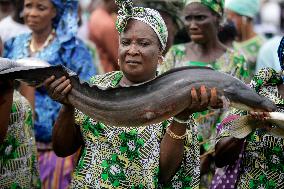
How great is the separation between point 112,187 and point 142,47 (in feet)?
2.90

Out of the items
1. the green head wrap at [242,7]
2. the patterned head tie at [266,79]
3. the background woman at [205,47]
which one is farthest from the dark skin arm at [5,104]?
the green head wrap at [242,7]

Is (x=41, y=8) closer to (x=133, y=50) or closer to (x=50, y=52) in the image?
(x=50, y=52)

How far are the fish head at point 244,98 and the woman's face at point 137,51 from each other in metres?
0.76

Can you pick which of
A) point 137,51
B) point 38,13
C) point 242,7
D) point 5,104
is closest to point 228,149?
point 137,51

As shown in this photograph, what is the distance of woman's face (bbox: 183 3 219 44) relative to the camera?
26.0 ft

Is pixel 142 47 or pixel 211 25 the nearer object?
pixel 142 47

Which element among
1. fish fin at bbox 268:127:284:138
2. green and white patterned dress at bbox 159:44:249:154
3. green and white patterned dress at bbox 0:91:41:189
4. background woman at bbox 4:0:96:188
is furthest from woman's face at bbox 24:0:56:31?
fish fin at bbox 268:127:284:138

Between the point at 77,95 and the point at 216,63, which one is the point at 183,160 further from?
the point at 216,63

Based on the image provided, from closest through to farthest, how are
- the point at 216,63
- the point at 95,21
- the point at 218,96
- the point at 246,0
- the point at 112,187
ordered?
the point at 218,96, the point at 112,187, the point at 216,63, the point at 95,21, the point at 246,0

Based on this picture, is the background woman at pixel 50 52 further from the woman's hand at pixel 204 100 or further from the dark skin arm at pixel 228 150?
the woman's hand at pixel 204 100

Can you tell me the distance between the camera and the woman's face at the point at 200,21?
793 centimetres

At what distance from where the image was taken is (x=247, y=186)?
563cm

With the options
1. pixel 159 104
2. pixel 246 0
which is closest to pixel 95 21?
pixel 246 0

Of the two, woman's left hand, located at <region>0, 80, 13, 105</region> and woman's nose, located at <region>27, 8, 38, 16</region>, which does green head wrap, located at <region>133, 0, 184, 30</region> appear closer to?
woman's nose, located at <region>27, 8, 38, 16</region>
